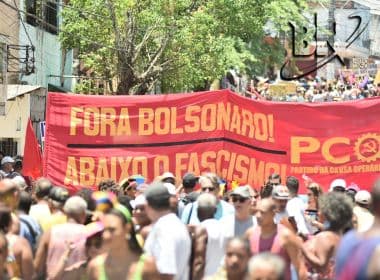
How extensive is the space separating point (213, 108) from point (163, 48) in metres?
12.3

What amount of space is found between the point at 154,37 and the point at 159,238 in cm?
2059

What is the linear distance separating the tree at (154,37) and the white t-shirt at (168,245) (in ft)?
62.5

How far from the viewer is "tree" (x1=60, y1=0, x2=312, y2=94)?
26.7m

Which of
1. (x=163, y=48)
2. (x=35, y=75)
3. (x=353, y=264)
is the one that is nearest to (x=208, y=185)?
(x=353, y=264)

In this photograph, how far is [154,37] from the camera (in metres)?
27.8

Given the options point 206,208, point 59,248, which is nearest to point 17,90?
point 206,208

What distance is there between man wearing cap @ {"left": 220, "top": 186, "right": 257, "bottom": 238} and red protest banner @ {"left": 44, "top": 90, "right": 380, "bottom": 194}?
553cm

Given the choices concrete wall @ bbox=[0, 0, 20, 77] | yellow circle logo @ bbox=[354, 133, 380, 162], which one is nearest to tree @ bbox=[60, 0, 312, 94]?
concrete wall @ bbox=[0, 0, 20, 77]

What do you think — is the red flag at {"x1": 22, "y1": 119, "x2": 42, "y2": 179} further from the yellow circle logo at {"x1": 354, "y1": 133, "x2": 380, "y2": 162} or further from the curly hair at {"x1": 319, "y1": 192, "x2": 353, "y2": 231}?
the curly hair at {"x1": 319, "y1": 192, "x2": 353, "y2": 231}

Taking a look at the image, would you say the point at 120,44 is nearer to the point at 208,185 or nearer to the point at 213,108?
the point at 213,108

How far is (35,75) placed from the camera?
1233 inches

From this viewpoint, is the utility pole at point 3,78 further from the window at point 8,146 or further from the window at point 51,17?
the window at point 51,17

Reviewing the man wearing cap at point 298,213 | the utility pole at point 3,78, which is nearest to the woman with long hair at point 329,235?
the man wearing cap at point 298,213

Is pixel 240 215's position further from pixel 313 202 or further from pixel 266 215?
pixel 313 202
